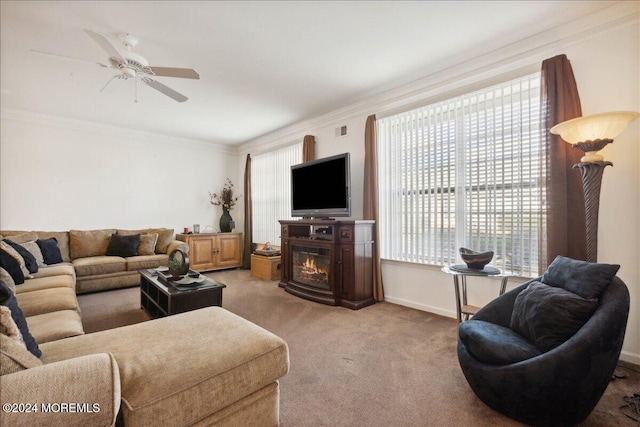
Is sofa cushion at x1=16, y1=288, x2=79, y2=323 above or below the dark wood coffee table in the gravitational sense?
above

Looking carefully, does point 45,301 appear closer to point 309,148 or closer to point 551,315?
point 551,315

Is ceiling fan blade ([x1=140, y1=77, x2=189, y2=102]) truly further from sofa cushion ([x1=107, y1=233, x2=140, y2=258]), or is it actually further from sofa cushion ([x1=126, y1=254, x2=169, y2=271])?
sofa cushion ([x1=107, y1=233, x2=140, y2=258])

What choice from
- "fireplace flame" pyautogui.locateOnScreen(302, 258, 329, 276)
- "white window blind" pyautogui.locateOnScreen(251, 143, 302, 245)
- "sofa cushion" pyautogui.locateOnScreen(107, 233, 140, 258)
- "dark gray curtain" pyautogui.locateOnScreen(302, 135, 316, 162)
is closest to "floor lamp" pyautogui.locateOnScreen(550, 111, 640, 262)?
"fireplace flame" pyautogui.locateOnScreen(302, 258, 329, 276)

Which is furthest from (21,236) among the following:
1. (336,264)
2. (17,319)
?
(336,264)

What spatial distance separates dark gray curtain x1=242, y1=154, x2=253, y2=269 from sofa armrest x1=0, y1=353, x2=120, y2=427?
519 cm

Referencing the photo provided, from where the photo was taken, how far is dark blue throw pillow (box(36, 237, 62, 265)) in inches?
154

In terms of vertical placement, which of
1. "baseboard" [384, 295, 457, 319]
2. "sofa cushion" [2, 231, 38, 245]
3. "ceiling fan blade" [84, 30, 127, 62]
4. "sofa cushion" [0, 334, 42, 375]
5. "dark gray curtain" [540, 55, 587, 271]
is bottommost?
"baseboard" [384, 295, 457, 319]

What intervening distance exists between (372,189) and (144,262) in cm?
365

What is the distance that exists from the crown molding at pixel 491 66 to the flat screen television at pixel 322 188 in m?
0.82

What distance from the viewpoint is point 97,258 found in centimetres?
435

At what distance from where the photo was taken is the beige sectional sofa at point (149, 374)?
2.77ft

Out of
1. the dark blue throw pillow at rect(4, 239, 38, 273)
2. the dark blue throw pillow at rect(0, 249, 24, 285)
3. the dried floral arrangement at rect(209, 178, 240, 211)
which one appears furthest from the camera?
the dried floral arrangement at rect(209, 178, 240, 211)

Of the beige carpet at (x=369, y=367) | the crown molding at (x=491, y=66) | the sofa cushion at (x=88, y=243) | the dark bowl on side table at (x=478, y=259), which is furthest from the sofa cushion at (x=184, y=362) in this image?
the sofa cushion at (x=88, y=243)

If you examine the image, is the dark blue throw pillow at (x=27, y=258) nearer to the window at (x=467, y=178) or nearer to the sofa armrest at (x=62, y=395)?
the sofa armrest at (x=62, y=395)
